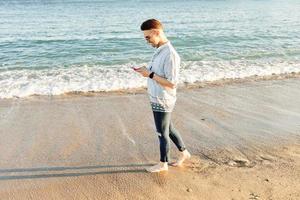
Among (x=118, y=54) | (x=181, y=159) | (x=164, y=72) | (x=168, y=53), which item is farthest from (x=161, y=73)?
(x=118, y=54)

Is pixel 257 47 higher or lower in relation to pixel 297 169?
lower

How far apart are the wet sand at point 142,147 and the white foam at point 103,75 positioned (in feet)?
2.68

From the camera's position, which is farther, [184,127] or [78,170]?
[184,127]

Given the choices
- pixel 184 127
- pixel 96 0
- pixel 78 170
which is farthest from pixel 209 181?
pixel 96 0

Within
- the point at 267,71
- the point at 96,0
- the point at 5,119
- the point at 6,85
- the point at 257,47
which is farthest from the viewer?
the point at 96,0

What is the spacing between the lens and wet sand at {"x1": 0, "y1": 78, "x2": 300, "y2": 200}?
4555mm

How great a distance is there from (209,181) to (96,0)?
6058cm

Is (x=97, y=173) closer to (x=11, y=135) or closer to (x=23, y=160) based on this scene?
(x=23, y=160)

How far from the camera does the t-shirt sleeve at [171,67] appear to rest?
4227 millimetres

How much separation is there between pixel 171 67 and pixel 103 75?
704 cm

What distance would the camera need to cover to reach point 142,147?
19.0 ft

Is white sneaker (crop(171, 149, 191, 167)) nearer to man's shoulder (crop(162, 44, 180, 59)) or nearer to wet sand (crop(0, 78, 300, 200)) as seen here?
wet sand (crop(0, 78, 300, 200))

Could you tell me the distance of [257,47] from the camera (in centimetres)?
1642

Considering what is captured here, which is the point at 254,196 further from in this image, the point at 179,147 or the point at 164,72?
the point at 164,72
